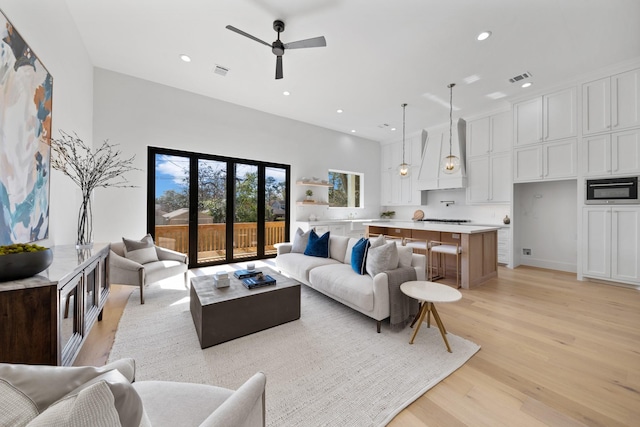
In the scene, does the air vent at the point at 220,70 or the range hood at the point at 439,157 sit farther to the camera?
Answer: the range hood at the point at 439,157

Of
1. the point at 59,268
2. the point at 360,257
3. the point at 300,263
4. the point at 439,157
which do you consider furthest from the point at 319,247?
the point at 439,157

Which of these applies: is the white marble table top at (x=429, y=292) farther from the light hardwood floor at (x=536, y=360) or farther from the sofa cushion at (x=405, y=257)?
the light hardwood floor at (x=536, y=360)

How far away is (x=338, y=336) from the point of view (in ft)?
7.65

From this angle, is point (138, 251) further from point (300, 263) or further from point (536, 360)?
point (536, 360)

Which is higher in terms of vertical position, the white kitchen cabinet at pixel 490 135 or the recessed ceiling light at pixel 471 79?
the recessed ceiling light at pixel 471 79

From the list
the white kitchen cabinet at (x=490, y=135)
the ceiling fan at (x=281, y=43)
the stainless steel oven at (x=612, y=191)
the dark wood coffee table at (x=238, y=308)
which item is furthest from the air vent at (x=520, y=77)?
the dark wood coffee table at (x=238, y=308)

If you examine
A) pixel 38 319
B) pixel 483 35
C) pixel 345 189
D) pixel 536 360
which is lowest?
pixel 536 360

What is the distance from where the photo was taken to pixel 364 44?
316cm

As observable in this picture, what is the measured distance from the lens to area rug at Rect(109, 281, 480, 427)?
153 centimetres

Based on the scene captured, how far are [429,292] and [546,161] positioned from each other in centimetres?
415

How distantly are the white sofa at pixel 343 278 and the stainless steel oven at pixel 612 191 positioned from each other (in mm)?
3458

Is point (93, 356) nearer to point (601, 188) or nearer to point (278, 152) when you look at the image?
point (278, 152)

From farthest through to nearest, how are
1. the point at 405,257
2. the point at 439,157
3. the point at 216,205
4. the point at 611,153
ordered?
the point at 439,157
the point at 216,205
the point at 611,153
the point at 405,257

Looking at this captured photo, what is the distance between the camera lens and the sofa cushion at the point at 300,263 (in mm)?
3320
